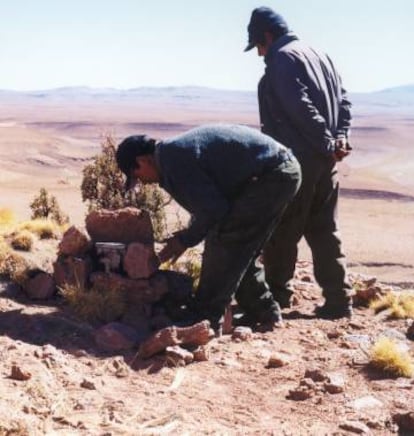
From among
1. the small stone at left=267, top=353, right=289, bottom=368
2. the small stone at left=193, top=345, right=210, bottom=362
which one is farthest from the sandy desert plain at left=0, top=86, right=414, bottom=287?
the small stone at left=267, top=353, right=289, bottom=368

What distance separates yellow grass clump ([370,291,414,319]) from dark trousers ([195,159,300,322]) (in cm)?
162

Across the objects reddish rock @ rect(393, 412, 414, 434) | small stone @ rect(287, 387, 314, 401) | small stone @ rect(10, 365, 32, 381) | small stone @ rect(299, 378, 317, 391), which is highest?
small stone @ rect(10, 365, 32, 381)

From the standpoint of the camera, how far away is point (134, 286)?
19.8 feet

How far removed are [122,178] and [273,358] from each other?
4993 mm

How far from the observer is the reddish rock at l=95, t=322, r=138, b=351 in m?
5.42

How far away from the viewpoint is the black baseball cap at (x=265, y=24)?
6098 mm

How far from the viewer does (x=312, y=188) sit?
20.4ft

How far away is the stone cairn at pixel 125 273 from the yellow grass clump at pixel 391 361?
147 centimetres

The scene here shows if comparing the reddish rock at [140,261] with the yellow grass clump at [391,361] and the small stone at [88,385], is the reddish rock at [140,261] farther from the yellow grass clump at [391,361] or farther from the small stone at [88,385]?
the yellow grass clump at [391,361]

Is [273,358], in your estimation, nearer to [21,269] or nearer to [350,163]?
[21,269]

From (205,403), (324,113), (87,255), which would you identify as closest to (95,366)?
(205,403)

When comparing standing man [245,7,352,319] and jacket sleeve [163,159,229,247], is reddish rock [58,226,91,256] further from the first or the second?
standing man [245,7,352,319]

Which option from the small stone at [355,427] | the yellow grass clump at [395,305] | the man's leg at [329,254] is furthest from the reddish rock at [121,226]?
the small stone at [355,427]

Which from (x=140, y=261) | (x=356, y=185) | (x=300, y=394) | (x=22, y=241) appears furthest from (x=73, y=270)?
(x=356, y=185)
